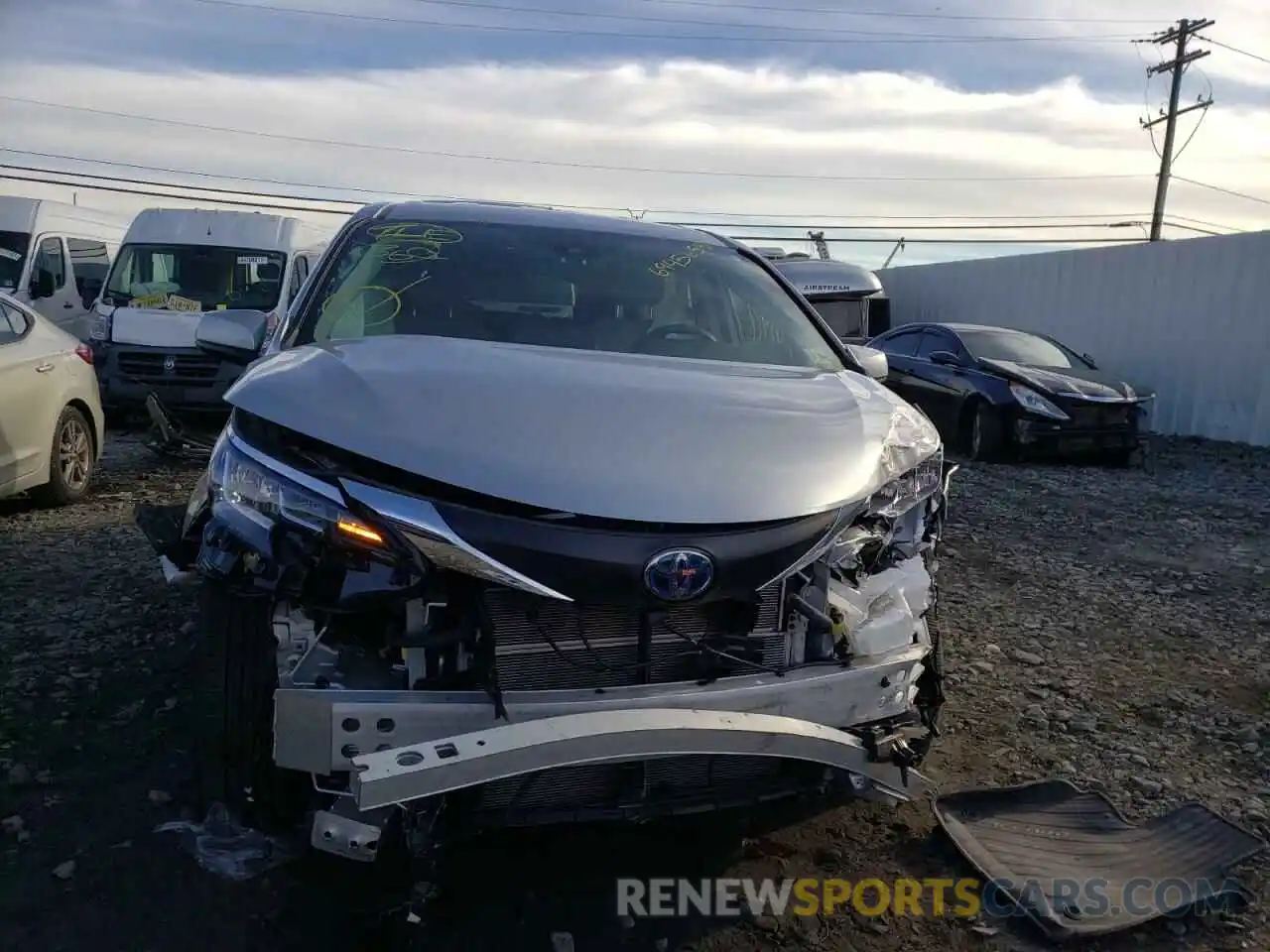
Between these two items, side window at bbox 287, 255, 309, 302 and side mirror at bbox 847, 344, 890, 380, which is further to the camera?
side window at bbox 287, 255, 309, 302

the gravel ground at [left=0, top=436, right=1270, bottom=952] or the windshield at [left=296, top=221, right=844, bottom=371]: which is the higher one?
the windshield at [left=296, top=221, right=844, bottom=371]

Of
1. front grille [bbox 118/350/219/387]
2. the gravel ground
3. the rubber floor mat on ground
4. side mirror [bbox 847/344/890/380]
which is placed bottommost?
the gravel ground

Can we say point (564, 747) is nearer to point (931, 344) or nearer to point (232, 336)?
point (232, 336)

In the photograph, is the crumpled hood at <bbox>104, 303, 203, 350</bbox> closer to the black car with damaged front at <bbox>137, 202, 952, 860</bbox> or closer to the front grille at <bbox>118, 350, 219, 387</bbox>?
the front grille at <bbox>118, 350, 219, 387</bbox>

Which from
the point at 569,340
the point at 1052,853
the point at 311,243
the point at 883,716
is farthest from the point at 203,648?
the point at 311,243

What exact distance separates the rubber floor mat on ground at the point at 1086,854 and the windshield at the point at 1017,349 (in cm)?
816

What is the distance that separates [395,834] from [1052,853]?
6.15 feet

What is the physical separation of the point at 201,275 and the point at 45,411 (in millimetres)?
4993

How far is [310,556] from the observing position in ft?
7.39

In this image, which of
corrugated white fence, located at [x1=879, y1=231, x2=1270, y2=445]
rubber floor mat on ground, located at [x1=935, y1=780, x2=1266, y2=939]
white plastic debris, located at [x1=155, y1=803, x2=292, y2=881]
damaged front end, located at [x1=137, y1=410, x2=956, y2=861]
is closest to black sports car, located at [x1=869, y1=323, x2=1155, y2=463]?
corrugated white fence, located at [x1=879, y1=231, x2=1270, y2=445]

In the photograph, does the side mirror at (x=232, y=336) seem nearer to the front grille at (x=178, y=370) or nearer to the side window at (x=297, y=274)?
the front grille at (x=178, y=370)

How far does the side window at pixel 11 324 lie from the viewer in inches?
261

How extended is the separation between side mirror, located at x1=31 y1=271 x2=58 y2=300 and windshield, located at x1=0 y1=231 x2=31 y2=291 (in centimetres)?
17

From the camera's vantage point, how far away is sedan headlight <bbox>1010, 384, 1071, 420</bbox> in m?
10.1
